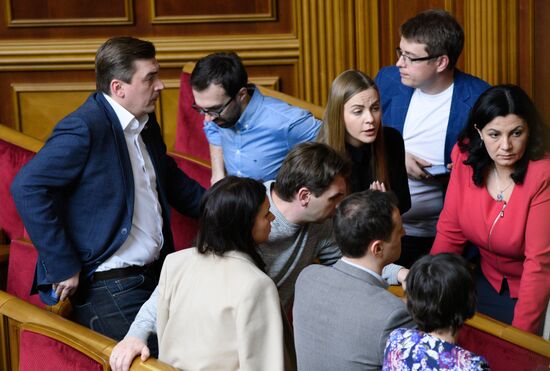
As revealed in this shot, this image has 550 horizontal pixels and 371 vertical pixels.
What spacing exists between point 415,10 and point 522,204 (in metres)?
1.74

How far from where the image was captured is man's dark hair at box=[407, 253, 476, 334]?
1715 mm

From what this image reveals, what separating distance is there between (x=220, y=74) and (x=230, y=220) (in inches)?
35.1

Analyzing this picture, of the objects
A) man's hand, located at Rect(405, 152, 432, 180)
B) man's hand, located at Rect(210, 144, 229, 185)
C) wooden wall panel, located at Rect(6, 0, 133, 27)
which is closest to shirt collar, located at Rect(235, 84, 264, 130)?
man's hand, located at Rect(210, 144, 229, 185)

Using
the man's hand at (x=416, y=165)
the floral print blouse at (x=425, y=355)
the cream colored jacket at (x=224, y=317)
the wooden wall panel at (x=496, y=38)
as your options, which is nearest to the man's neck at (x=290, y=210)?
the cream colored jacket at (x=224, y=317)

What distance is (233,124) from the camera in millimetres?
2967

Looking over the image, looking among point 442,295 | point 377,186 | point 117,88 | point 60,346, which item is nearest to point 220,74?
point 117,88

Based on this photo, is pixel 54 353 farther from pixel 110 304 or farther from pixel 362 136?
pixel 362 136

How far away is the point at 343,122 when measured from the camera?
2.68 meters

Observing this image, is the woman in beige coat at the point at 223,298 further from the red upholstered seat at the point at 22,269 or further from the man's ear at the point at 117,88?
the red upholstered seat at the point at 22,269

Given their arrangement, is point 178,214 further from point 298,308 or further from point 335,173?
point 298,308

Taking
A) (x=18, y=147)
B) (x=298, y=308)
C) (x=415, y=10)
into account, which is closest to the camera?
(x=298, y=308)

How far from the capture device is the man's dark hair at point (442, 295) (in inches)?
67.5

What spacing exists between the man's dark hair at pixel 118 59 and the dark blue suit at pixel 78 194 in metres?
0.06

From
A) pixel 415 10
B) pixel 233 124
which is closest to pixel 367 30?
pixel 415 10
